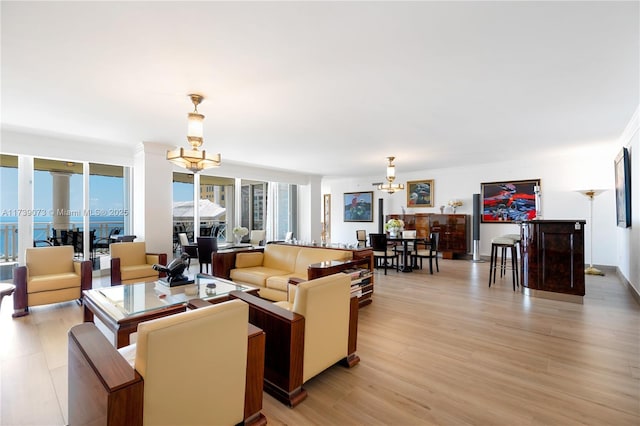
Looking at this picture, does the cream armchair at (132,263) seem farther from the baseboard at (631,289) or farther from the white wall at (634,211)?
the white wall at (634,211)

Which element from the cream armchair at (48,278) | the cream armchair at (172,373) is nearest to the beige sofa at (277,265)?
the cream armchair at (48,278)

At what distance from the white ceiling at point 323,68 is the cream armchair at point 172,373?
6.23ft

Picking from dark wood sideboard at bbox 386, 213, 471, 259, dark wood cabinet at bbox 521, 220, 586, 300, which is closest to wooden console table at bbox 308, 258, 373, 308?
dark wood cabinet at bbox 521, 220, 586, 300

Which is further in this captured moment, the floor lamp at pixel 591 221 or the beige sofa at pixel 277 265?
the floor lamp at pixel 591 221

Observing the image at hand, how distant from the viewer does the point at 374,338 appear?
2.99 metres

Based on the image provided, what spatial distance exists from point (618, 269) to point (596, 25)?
6251mm

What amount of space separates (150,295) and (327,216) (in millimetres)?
9265

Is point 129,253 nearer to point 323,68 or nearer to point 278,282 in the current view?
point 278,282

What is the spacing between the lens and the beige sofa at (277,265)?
12.7 feet

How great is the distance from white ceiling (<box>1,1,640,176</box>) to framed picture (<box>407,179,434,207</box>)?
160 inches

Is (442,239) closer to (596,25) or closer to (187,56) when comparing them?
(596,25)

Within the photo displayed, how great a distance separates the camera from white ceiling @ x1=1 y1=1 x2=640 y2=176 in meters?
1.97

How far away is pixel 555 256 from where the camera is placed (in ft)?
14.2

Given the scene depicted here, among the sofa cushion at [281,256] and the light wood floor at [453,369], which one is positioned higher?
the sofa cushion at [281,256]
